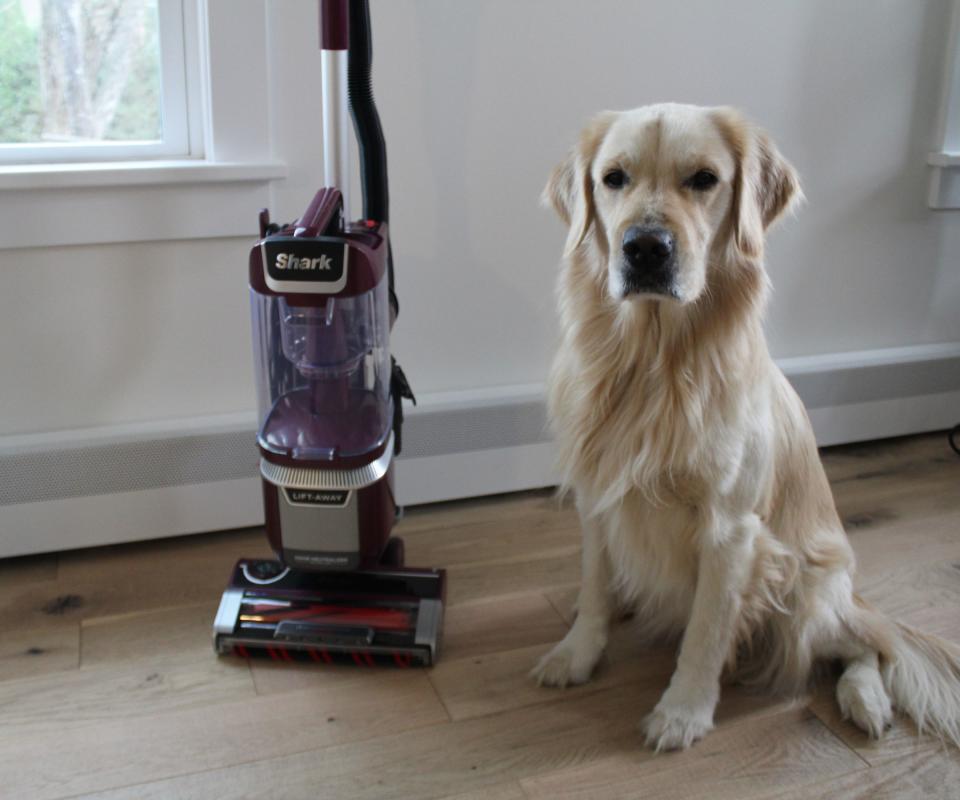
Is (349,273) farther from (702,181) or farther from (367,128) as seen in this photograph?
(702,181)

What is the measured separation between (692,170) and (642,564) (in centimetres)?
61

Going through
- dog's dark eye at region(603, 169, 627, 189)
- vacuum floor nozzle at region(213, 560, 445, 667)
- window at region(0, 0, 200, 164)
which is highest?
window at region(0, 0, 200, 164)

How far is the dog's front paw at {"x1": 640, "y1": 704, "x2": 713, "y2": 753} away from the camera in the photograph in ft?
5.14

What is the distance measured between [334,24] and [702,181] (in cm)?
62

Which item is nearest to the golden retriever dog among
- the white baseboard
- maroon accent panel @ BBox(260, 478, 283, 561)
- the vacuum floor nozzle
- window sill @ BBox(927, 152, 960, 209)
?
the vacuum floor nozzle

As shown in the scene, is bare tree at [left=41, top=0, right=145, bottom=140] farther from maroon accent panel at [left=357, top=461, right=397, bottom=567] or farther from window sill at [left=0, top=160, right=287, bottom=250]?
maroon accent panel at [left=357, top=461, right=397, bottom=567]

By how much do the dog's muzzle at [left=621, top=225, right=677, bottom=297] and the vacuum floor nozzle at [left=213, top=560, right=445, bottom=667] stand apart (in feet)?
2.23

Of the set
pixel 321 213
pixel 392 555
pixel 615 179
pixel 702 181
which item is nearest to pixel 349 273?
pixel 321 213

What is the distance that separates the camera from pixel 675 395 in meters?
1.55

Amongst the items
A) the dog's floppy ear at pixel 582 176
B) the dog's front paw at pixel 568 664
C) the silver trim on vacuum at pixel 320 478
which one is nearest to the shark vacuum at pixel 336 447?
the silver trim on vacuum at pixel 320 478

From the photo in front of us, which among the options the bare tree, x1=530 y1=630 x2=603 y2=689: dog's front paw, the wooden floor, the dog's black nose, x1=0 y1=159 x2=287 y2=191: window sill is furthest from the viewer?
the bare tree

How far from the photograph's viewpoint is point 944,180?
2.56m

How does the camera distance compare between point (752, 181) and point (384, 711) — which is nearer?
point (752, 181)

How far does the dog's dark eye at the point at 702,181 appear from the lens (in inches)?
57.7
